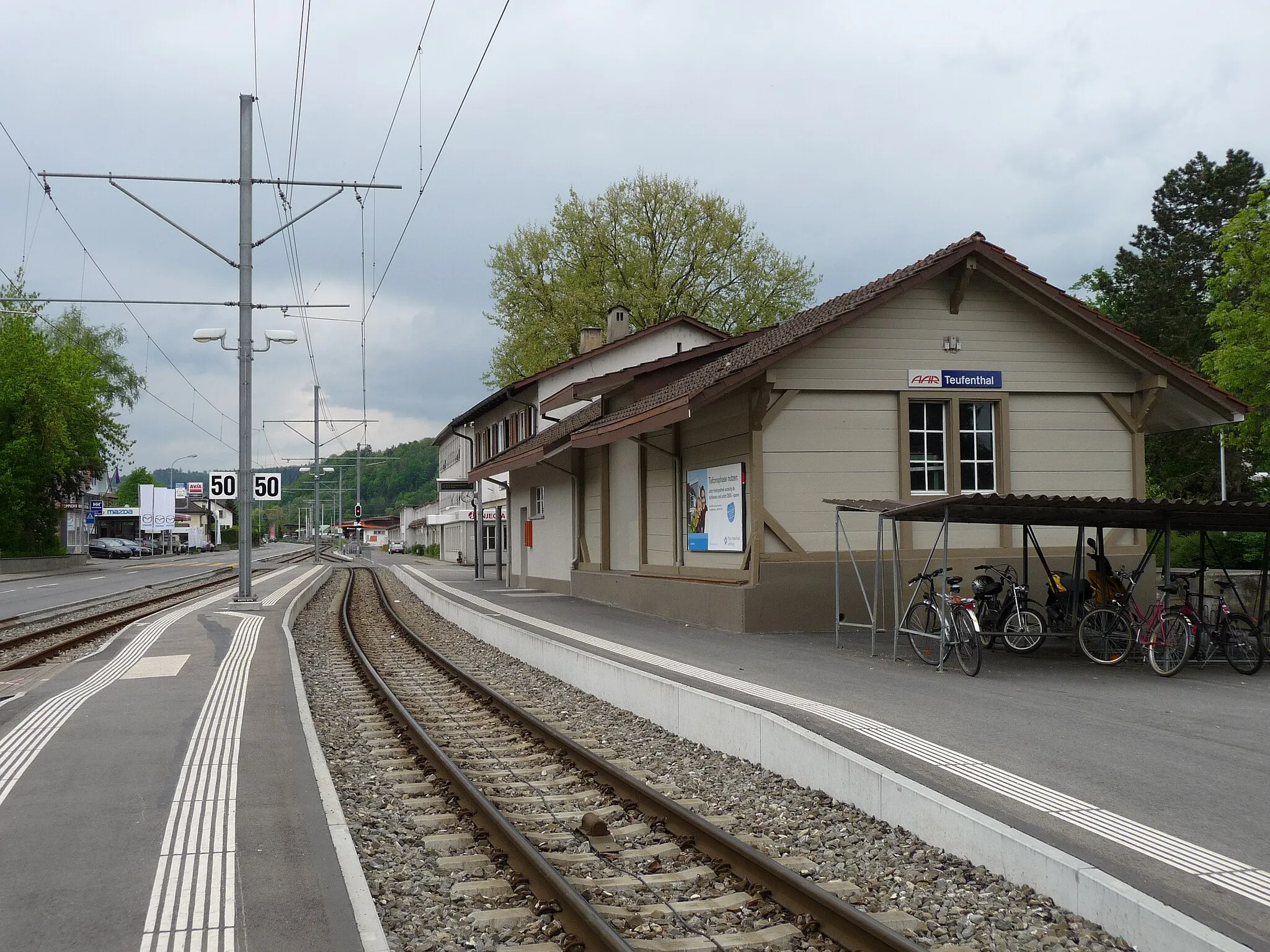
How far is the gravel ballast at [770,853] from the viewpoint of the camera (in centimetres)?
491

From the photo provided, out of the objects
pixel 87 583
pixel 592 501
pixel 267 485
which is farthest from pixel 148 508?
pixel 592 501

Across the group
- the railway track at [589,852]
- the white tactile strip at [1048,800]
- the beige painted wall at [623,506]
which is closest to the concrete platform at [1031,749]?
the white tactile strip at [1048,800]

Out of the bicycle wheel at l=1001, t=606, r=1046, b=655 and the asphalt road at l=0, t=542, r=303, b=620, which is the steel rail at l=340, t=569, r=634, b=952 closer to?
the bicycle wheel at l=1001, t=606, r=1046, b=655

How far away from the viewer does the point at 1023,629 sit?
12.8 metres

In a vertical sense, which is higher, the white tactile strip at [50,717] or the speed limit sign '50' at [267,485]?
the speed limit sign '50' at [267,485]

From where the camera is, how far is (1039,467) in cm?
1669

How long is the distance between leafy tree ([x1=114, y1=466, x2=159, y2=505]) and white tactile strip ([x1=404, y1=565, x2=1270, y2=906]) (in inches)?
4959

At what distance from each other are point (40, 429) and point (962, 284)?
161ft

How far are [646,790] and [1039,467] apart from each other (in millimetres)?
11357

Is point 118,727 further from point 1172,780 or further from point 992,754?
point 1172,780

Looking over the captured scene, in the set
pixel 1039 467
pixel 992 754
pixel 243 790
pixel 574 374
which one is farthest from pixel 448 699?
pixel 574 374

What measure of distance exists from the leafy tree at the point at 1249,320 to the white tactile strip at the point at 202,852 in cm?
3173

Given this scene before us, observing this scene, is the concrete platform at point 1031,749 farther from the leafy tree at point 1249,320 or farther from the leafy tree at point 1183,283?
the leafy tree at point 1183,283

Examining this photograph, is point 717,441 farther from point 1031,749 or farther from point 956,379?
point 1031,749
